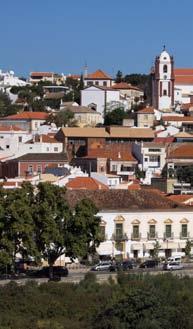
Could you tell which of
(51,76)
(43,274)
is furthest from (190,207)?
(51,76)

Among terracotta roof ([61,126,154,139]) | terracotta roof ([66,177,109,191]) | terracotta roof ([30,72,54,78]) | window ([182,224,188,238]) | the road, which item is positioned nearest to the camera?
the road

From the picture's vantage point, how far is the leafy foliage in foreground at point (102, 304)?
2381 centimetres

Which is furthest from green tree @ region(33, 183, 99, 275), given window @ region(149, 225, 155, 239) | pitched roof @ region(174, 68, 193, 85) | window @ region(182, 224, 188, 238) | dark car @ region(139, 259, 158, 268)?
pitched roof @ region(174, 68, 193, 85)

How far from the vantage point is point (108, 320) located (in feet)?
77.8

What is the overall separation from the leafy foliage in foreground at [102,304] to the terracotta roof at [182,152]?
3573 cm

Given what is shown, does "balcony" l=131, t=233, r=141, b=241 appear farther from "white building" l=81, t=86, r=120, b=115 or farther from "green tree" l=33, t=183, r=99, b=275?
"white building" l=81, t=86, r=120, b=115

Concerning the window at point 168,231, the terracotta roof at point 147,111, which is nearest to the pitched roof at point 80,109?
the terracotta roof at point 147,111

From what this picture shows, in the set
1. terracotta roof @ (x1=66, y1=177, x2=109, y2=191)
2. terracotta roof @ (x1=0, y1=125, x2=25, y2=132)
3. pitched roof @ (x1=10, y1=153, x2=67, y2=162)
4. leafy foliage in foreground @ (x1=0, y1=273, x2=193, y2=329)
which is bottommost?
leafy foliage in foreground @ (x1=0, y1=273, x2=193, y2=329)

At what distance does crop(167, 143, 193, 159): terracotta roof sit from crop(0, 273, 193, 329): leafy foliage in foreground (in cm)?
3573

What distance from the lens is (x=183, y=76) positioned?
95.5 metres

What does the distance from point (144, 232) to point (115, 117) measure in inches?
1701

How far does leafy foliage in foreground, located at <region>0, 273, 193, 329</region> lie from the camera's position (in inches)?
938

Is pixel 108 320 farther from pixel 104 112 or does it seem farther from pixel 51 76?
pixel 51 76

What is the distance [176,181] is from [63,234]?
77.4 ft
